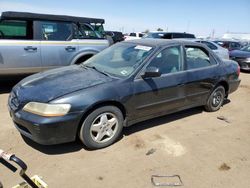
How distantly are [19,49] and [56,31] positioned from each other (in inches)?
42.0

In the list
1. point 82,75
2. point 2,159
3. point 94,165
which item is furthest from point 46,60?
point 2,159

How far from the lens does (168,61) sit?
14.9 feet

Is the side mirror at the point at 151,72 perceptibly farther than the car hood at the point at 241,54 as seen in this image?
No

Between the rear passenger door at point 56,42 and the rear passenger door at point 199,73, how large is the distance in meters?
3.25

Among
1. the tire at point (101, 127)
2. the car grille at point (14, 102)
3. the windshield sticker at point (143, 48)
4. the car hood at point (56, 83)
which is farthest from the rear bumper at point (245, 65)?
the car grille at point (14, 102)

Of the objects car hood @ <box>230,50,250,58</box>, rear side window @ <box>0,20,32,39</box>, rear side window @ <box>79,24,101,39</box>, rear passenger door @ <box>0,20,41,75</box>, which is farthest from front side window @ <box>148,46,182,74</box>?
car hood @ <box>230,50,250,58</box>

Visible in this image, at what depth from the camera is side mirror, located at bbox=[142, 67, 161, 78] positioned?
4.00m

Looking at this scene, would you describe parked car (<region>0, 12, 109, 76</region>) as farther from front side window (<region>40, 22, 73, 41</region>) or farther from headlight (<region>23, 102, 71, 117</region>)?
headlight (<region>23, 102, 71, 117</region>)

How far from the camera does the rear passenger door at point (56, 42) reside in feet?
21.5

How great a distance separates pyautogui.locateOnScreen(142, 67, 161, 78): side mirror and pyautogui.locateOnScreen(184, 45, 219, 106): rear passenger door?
36.4 inches

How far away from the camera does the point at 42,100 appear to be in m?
3.43

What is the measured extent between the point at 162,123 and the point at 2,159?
129 inches

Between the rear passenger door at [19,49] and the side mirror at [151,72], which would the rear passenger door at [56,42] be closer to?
the rear passenger door at [19,49]

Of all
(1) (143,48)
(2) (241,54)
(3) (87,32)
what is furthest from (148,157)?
(2) (241,54)
